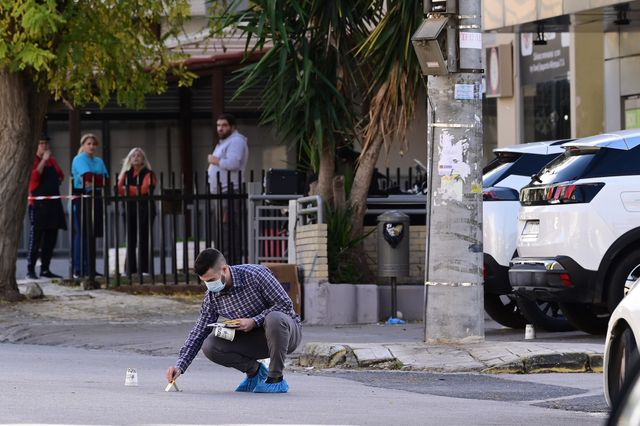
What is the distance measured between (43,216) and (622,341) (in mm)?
15282

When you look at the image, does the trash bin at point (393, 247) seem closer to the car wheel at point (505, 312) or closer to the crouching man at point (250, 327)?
the car wheel at point (505, 312)

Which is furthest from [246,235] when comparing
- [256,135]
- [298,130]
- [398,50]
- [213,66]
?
[256,135]

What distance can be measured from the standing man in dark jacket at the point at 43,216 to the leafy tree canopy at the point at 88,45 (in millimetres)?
2793

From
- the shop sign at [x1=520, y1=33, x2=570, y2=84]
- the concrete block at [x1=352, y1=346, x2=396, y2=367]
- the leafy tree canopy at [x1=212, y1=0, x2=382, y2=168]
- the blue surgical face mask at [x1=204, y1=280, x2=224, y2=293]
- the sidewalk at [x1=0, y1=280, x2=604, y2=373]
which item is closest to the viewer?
the blue surgical face mask at [x1=204, y1=280, x2=224, y2=293]

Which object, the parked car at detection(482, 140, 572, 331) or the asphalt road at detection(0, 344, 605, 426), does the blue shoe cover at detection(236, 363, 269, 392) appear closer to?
the asphalt road at detection(0, 344, 605, 426)

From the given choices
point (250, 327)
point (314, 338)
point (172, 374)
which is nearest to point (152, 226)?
point (314, 338)

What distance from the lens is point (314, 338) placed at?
14188mm

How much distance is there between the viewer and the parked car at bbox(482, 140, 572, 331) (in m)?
14.6

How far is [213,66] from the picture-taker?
91.1 ft

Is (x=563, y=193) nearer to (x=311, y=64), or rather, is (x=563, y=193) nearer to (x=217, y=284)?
(x=311, y=64)

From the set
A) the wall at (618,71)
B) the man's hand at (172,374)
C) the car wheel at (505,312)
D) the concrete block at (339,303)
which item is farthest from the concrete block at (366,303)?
the wall at (618,71)

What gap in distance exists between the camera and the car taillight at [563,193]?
1288 centimetres

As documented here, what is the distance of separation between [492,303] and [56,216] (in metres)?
8.19

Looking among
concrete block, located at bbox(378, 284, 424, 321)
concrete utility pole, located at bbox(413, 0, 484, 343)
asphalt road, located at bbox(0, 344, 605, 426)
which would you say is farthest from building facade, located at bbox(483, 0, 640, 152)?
asphalt road, located at bbox(0, 344, 605, 426)
